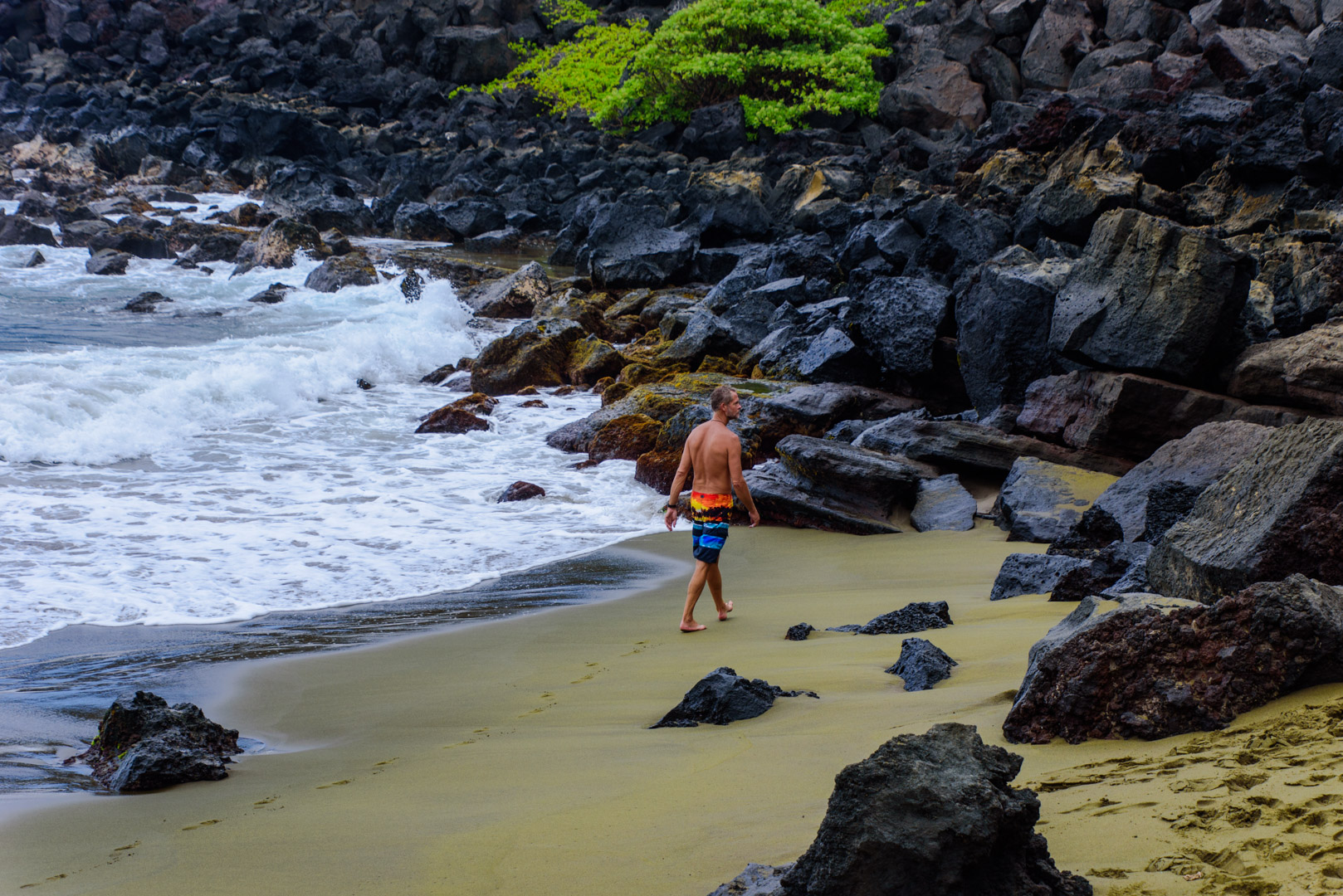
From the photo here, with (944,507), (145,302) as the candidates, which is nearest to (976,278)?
(944,507)

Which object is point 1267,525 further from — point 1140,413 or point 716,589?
point 1140,413

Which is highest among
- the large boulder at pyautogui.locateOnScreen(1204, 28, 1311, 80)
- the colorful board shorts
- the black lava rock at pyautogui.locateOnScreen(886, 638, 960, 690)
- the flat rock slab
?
the large boulder at pyautogui.locateOnScreen(1204, 28, 1311, 80)

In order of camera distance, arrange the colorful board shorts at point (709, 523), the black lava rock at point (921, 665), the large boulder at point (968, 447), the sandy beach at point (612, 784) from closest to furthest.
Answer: the sandy beach at point (612, 784) < the black lava rock at point (921, 665) < the colorful board shorts at point (709, 523) < the large boulder at point (968, 447)

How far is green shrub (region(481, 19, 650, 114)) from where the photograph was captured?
1537 inches

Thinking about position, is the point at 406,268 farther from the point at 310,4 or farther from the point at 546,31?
the point at 310,4

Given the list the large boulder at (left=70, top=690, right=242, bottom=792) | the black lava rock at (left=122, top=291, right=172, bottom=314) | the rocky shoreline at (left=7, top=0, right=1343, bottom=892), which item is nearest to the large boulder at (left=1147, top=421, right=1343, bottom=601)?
the rocky shoreline at (left=7, top=0, right=1343, bottom=892)

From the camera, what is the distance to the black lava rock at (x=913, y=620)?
4977 mm

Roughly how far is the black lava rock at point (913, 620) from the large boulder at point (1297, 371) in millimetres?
4328

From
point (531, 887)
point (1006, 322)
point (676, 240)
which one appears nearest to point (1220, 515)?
point (531, 887)

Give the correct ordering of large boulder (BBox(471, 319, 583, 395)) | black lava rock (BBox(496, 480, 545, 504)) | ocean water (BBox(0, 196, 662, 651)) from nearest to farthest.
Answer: ocean water (BBox(0, 196, 662, 651))
black lava rock (BBox(496, 480, 545, 504))
large boulder (BBox(471, 319, 583, 395))

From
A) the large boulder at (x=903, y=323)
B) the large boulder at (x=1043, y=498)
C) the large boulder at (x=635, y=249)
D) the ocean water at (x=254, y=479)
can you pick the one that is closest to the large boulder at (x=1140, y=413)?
the large boulder at (x=1043, y=498)

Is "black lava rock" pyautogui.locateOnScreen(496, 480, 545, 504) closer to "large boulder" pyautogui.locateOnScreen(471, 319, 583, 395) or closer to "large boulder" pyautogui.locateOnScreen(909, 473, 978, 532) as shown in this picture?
"large boulder" pyautogui.locateOnScreen(909, 473, 978, 532)

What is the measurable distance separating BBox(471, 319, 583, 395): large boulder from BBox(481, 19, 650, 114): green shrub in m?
23.9

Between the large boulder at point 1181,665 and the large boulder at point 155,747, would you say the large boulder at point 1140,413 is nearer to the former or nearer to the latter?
the large boulder at point 1181,665
